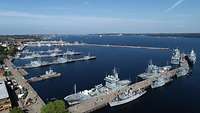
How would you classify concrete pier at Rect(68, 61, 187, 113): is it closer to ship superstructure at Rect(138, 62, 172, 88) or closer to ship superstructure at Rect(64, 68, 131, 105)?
ship superstructure at Rect(64, 68, 131, 105)

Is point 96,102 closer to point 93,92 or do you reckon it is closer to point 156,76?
point 93,92

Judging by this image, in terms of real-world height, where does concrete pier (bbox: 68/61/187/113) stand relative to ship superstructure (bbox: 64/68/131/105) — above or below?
below

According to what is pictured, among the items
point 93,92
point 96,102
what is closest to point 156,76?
point 93,92

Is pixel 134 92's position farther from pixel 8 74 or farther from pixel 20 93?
pixel 8 74

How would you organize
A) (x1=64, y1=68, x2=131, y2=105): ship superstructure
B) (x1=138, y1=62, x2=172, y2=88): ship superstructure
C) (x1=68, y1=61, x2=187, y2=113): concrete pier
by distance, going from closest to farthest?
(x1=68, y1=61, x2=187, y2=113): concrete pier → (x1=64, y1=68, x2=131, y2=105): ship superstructure → (x1=138, y1=62, x2=172, y2=88): ship superstructure

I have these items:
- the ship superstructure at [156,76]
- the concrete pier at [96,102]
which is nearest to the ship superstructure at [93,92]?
the concrete pier at [96,102]

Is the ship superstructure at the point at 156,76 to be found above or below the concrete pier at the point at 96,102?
above

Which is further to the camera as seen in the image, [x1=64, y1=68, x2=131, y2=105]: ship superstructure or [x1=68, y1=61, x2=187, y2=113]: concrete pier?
[x1=64, y1=68, x2=131, y2=105]: ship superstructure

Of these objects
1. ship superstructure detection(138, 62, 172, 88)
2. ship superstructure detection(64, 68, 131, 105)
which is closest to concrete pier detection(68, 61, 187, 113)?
ship superstructure detection(64, 68, 131, 105)

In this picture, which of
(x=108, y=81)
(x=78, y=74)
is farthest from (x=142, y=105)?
(x=78, y=74)

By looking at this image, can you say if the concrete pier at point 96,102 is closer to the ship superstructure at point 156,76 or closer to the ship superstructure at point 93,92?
the ship superstructure at point 93,92

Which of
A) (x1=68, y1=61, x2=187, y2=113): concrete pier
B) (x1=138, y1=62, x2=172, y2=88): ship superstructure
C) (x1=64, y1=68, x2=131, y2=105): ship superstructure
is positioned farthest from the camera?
(x1=138, y1=62, x2=172, y2=88): ship superstructure

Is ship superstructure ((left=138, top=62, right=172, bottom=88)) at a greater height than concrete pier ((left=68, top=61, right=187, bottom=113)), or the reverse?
ship superstructure ((left=138, top=62, right=172, bottom=88))
